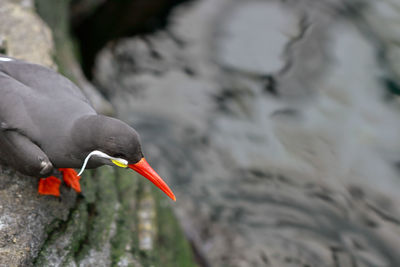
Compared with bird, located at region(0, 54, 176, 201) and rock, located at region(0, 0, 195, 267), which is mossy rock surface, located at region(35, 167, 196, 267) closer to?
rock, located at region(0, 0, 195, 267)

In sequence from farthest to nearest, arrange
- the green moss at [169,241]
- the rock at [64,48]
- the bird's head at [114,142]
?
1. the rock at [64,48]
2. the green moss at [169,241]
3. the bird's head at [114,142]

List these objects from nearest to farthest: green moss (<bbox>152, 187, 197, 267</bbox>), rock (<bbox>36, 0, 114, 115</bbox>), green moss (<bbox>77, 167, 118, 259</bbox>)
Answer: green moss (<bbox>77, 167, 118, 259</bbox>), green moss (<bbox>152, 187, 197, 267</bbox>), rock (<bbox>36, 0, 114, 115</bbox>)

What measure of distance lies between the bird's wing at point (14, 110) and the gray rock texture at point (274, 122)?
291 centimetres

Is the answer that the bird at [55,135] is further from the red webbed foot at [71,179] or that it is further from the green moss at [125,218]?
the green moss at [125,218]

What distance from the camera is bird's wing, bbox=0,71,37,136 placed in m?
3.44

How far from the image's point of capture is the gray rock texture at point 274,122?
5961 millimetres

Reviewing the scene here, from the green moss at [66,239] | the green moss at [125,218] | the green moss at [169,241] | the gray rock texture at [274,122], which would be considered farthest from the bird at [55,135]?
the gray rock texture at [274,122]

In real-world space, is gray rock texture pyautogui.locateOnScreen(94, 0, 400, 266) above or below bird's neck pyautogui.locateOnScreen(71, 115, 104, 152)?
below

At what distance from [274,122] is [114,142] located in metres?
4.30

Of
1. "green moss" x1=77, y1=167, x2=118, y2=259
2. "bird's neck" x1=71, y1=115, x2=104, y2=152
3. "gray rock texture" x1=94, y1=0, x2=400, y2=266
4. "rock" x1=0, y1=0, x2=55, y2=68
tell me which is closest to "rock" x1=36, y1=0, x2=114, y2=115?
"rock" x1=0, y1=0, x2=55, y2=68

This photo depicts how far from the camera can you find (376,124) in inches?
277

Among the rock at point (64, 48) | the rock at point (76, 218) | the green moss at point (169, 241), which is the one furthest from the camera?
the rock at point (64, 48)

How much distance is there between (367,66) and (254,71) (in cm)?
177

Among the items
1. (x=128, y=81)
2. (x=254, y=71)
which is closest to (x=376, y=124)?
(x=254, y=71)
